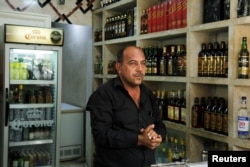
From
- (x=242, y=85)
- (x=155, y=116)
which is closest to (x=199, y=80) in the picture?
(x=242, y=85)

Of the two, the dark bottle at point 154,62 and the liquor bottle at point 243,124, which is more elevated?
the dark bottle at point 154,62

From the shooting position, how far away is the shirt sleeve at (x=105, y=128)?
1831mm

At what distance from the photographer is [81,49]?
17.8ft

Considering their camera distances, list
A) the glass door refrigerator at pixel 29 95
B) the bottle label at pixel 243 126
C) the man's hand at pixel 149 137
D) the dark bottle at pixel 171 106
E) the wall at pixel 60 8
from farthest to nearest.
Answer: the wall at pixel 60 8 < the glass door refrigerator at pixel 29 95 < the dark bottle at pixel 171 106 < the bottle label at pixel 243 126 < the man's hand at pixel 149 137

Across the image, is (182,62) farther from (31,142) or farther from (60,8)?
(60,8)

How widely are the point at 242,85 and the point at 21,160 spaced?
3.03 m

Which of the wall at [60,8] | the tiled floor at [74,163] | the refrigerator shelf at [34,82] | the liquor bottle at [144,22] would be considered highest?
the wall at [60,8]

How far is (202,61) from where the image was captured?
2912 millimetres

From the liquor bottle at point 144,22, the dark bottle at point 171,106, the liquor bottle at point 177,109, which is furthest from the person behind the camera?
the liquor bottle at point 144,22

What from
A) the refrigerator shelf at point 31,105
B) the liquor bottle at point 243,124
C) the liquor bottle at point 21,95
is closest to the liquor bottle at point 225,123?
the liquor bottle at point 243,124

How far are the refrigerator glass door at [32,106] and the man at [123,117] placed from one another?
2303 millimetres

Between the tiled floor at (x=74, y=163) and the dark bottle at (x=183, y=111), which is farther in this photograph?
the tiled floor at (x=74, y=163)

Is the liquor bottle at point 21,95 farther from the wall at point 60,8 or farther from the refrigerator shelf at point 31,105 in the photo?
the wall at point 60,8

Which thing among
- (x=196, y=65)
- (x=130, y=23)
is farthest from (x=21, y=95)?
(x=196, y=65)
